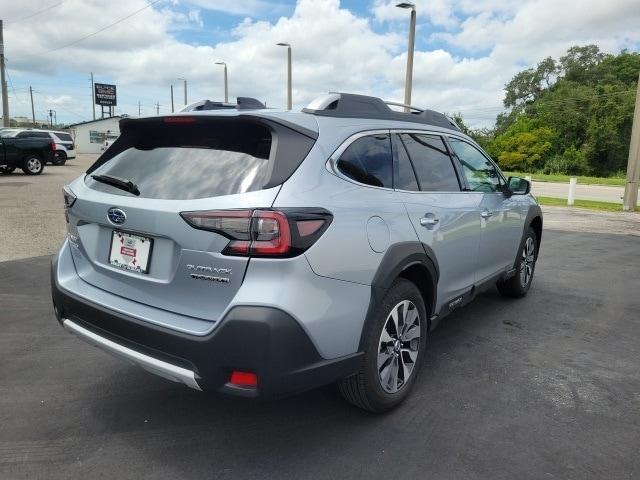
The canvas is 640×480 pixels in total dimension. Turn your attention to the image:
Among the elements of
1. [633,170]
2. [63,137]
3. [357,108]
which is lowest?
[633,170]

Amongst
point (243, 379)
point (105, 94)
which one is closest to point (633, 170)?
point (243, 379)

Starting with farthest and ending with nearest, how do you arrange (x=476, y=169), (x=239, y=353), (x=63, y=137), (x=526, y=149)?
(x=526, y=149) < (x=63, y=137) < (x=476, y=169) < (x=239, y=353)

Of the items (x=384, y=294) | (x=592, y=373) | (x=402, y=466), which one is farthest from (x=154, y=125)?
(x=592, y=373)

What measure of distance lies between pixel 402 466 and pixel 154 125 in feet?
Answer: 7.41

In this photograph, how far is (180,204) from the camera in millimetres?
2445

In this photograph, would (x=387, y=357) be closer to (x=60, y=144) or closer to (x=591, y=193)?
(x=591, y=193)

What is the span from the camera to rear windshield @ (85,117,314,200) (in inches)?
96.3

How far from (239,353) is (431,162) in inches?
81.4

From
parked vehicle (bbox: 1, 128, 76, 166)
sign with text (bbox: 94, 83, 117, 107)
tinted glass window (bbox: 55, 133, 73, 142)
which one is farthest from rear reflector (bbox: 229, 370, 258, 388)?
sign with text (bbox: 94, 83, 117, 107)

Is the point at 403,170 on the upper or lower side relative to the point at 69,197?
upper

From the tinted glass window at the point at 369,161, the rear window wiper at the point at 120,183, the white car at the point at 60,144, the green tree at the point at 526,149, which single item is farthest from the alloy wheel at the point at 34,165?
the green tree at the point at 526,149

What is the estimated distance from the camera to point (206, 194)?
2.44 meters

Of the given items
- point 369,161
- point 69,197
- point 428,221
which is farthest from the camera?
point 428,221

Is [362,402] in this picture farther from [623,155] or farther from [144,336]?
[623,155]
